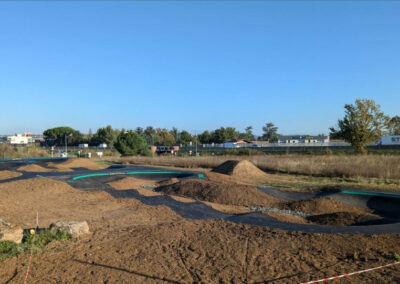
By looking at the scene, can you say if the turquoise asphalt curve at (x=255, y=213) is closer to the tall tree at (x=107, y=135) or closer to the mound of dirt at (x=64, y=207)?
the mound of dirt at (x=64, y=207)

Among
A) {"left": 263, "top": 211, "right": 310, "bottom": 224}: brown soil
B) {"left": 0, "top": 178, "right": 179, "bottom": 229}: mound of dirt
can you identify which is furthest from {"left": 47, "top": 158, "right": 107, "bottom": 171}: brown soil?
{"left": 263, "top": 211, "right": 310, "bottom": 224}: brown soil

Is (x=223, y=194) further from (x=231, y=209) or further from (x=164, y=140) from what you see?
(x=164, y=140)

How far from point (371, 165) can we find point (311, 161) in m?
4.79

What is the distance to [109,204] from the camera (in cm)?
1104

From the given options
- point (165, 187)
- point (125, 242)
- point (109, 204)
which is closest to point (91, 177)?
point (165, 187)

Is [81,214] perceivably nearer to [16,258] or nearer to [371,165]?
[16,258]

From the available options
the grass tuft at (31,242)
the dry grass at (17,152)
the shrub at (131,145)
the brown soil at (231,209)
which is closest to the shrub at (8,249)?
the grass tuft at (31,242)

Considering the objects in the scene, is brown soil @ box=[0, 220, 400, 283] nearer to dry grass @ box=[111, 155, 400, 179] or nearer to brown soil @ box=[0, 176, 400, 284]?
brown soil @ box=[0, 176, 400, 284]

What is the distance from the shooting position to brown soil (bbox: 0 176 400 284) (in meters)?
4.80

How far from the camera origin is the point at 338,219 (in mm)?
10117

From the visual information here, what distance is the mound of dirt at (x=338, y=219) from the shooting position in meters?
9.84

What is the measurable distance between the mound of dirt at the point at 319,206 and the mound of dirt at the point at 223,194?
102 cm

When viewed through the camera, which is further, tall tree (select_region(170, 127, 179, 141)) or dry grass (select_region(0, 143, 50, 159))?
tall tree (select_region(170, 127, 179, 141))

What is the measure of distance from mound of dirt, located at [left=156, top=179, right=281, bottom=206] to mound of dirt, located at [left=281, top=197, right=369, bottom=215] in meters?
1.02
